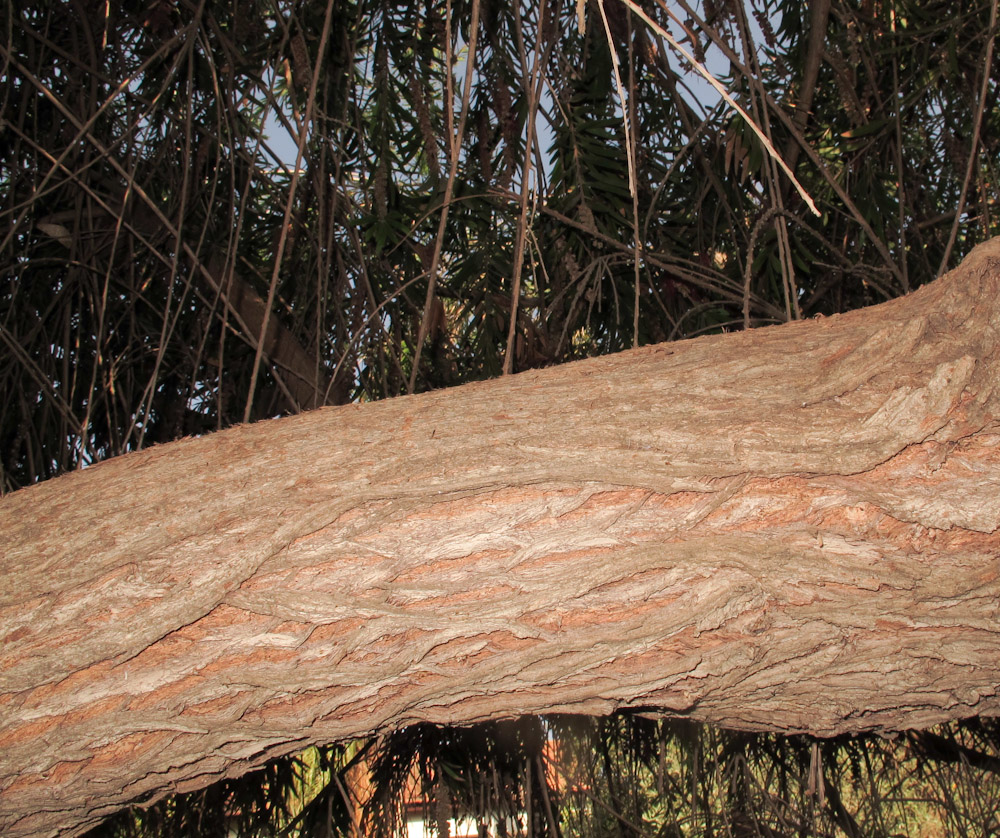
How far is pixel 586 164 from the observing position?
1.81 meters

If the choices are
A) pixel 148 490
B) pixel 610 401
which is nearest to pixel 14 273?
pixel 148 490

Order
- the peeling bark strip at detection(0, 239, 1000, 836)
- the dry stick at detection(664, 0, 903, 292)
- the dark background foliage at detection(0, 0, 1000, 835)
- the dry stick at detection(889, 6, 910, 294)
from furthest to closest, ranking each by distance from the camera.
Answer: the dark background foliage at detection(0, 0, 1000, 835) < the dry stick at detection(889, 6, 910, 294) < the dry stick at detection(664, 0, 903, 292) < the peeling bark strip at detection(0, 239, 1000, 836)

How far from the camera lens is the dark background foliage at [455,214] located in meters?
1.66

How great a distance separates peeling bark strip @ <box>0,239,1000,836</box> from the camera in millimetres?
766

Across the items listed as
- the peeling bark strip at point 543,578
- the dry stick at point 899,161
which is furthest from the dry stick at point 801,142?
the peeling bark strip at point 543,578

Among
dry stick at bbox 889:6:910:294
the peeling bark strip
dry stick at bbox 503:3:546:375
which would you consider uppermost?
dry stick at bbox 889:6:910:294

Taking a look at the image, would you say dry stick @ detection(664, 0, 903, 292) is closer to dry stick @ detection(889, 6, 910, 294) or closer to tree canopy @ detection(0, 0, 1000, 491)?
dry stick @ detection(889, 6, 910, 294)

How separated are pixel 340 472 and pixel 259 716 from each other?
25 centimetres

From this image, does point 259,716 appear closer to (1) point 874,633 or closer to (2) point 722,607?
(2) point 722,607

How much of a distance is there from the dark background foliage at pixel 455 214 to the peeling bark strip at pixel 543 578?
0.83 meters

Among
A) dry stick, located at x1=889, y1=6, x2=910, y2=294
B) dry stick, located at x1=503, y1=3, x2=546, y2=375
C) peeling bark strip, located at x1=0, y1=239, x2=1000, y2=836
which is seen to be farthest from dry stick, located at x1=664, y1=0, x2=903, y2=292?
peeling bark strip, located at x1=0, y1=239, x2=1000, y2=836

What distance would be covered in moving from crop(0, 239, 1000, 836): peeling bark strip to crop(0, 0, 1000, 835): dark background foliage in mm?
826

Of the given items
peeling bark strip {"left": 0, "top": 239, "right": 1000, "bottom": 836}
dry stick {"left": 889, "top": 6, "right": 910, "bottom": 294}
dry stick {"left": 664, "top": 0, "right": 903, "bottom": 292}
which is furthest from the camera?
dry stick {"left": 889, "top": 6, "right": 910, "bottom": 294}

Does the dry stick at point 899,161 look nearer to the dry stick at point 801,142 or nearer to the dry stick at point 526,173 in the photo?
the dry stick at point 801,142
